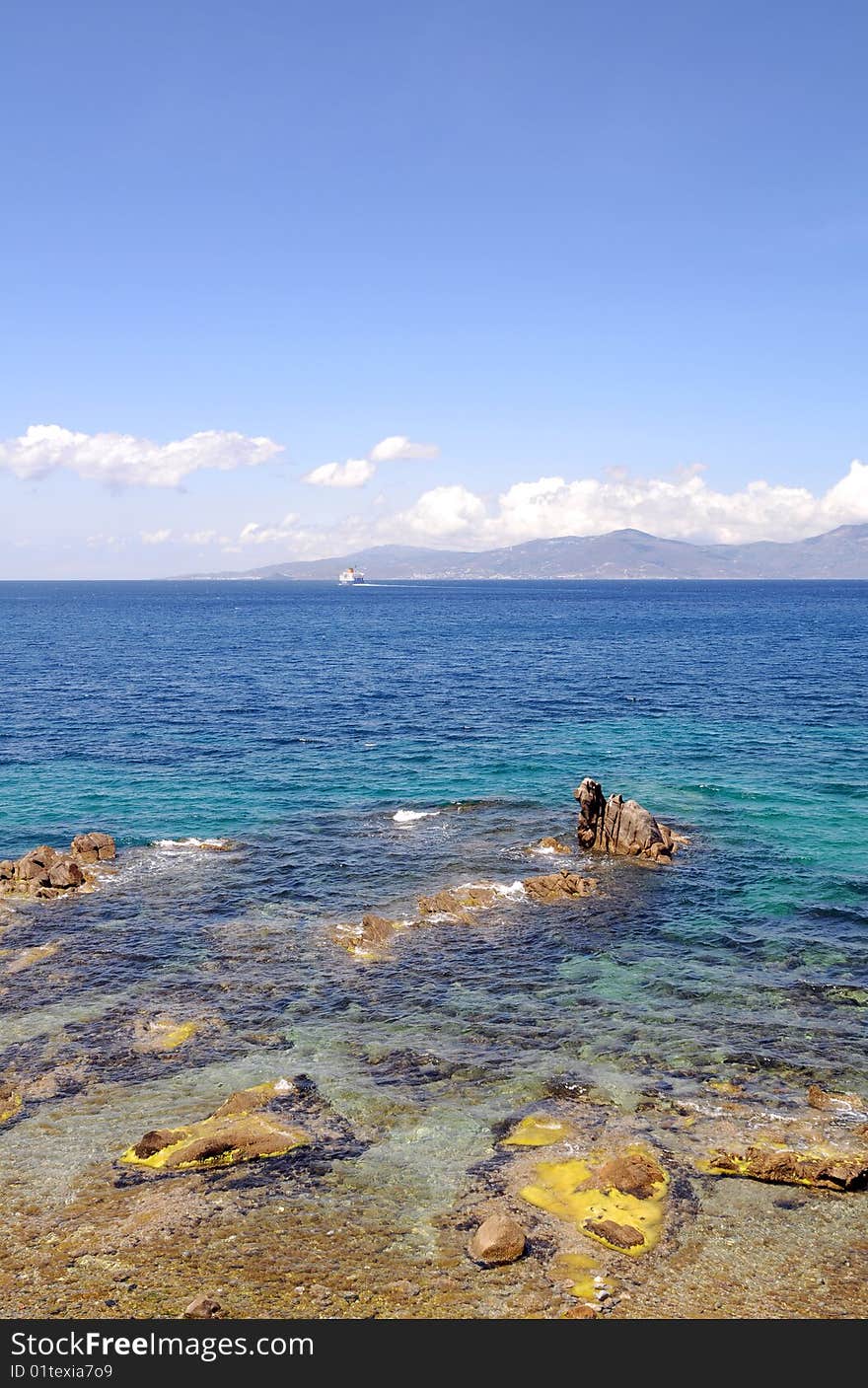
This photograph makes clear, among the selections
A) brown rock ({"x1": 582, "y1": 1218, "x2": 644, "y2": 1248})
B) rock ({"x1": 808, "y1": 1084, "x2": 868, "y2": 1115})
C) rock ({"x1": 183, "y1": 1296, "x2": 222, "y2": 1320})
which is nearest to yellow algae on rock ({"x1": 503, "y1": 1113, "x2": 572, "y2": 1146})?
brown rock ({"x1": 582, "y1": 1218, "x2": 644, "y2": 1248})

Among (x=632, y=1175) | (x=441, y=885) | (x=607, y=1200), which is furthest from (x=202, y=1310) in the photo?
(x=441, y=885)

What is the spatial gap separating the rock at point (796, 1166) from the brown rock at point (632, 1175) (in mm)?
1898

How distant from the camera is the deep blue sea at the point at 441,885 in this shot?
3541cm

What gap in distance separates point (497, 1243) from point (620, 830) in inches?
1417

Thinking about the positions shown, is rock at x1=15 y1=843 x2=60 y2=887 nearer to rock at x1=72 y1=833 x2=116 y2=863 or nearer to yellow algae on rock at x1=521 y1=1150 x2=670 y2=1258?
rock at x1=72 y1=833 x2=116 y2=863

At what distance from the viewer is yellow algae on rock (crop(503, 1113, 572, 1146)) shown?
29.2 metres

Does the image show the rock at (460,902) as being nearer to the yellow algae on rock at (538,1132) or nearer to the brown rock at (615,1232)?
the yellow algae on rock at (538,1132)

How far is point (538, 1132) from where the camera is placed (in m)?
29.8

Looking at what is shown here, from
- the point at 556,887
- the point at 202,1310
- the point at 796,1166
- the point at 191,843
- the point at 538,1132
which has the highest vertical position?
the point at 191,843

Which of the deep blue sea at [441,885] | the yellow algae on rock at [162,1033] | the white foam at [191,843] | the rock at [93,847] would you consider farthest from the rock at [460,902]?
the rock at [93,847]

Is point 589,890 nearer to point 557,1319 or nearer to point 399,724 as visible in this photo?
point 557,1319

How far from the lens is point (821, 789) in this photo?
227ft

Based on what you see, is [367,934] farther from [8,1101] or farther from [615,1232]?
[615,1232]
